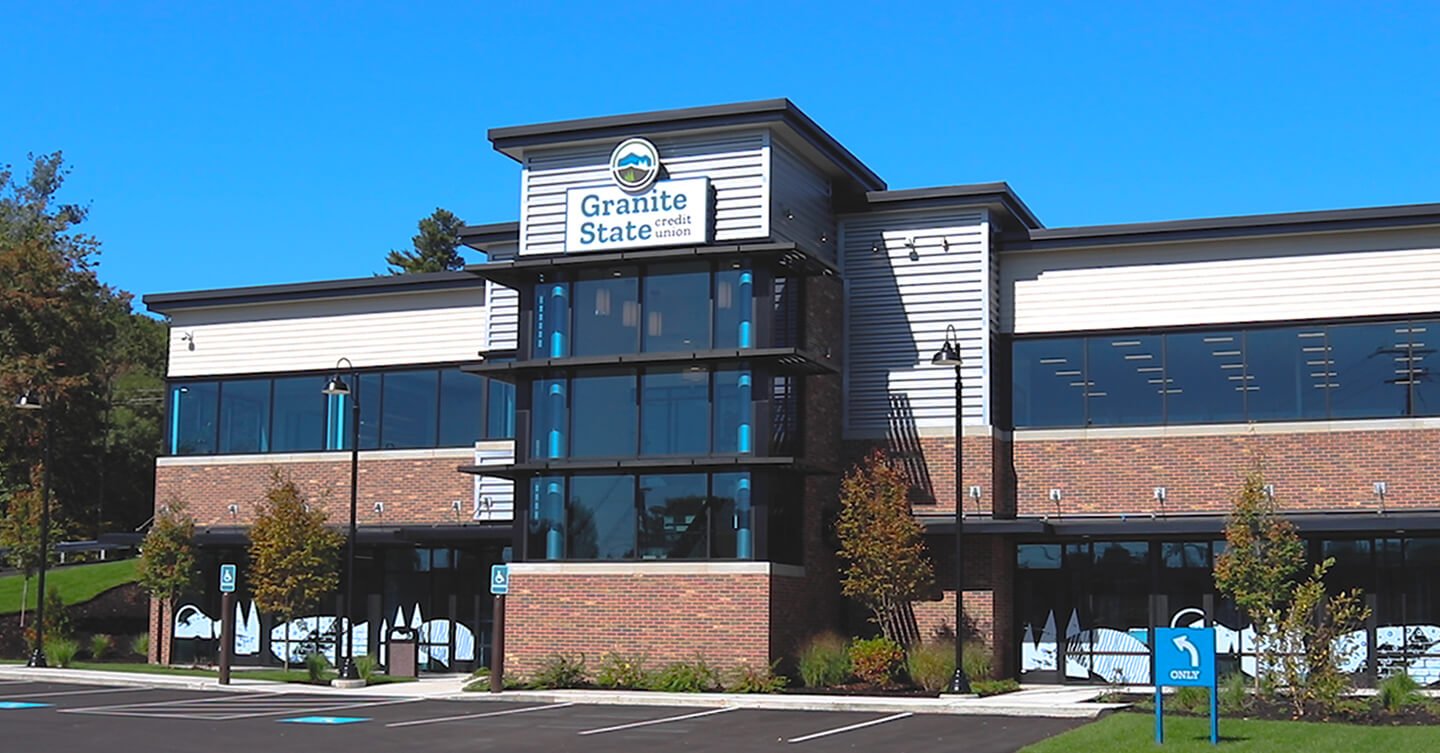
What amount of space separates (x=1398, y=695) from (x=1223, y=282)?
1157 cm

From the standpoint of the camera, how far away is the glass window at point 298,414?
40312 millimetres

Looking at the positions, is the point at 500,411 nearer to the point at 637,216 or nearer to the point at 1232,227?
the point at 637,216

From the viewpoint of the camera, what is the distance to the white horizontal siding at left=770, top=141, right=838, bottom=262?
32281mm

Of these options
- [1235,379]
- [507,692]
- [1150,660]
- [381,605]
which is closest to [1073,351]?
[1235,379]

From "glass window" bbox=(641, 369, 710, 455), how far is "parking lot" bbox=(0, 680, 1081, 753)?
525 centimetres

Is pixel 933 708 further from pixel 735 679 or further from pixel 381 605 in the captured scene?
pixel 381 605

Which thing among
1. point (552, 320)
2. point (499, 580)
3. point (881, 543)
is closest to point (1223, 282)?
point (881, 543)

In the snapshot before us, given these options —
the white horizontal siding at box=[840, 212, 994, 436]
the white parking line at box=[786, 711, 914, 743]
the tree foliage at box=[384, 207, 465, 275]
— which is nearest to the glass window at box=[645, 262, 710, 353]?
the white horizontal siding at box=[840, 212, 994, 436]

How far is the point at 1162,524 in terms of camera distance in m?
32.2

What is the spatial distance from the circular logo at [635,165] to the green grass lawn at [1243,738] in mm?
14635

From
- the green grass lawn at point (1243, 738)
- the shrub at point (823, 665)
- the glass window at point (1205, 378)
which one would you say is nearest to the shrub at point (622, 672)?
the shrub at point (823, 665)

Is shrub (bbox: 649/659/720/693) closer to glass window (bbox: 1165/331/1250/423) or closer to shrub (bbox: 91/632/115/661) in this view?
glass window (bbox: 1165/331/1250/423)

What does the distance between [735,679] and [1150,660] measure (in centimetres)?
854

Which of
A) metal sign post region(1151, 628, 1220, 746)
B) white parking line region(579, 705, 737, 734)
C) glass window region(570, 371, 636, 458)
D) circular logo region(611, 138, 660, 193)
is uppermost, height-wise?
circular logo region(611, 138, 660, 193)
